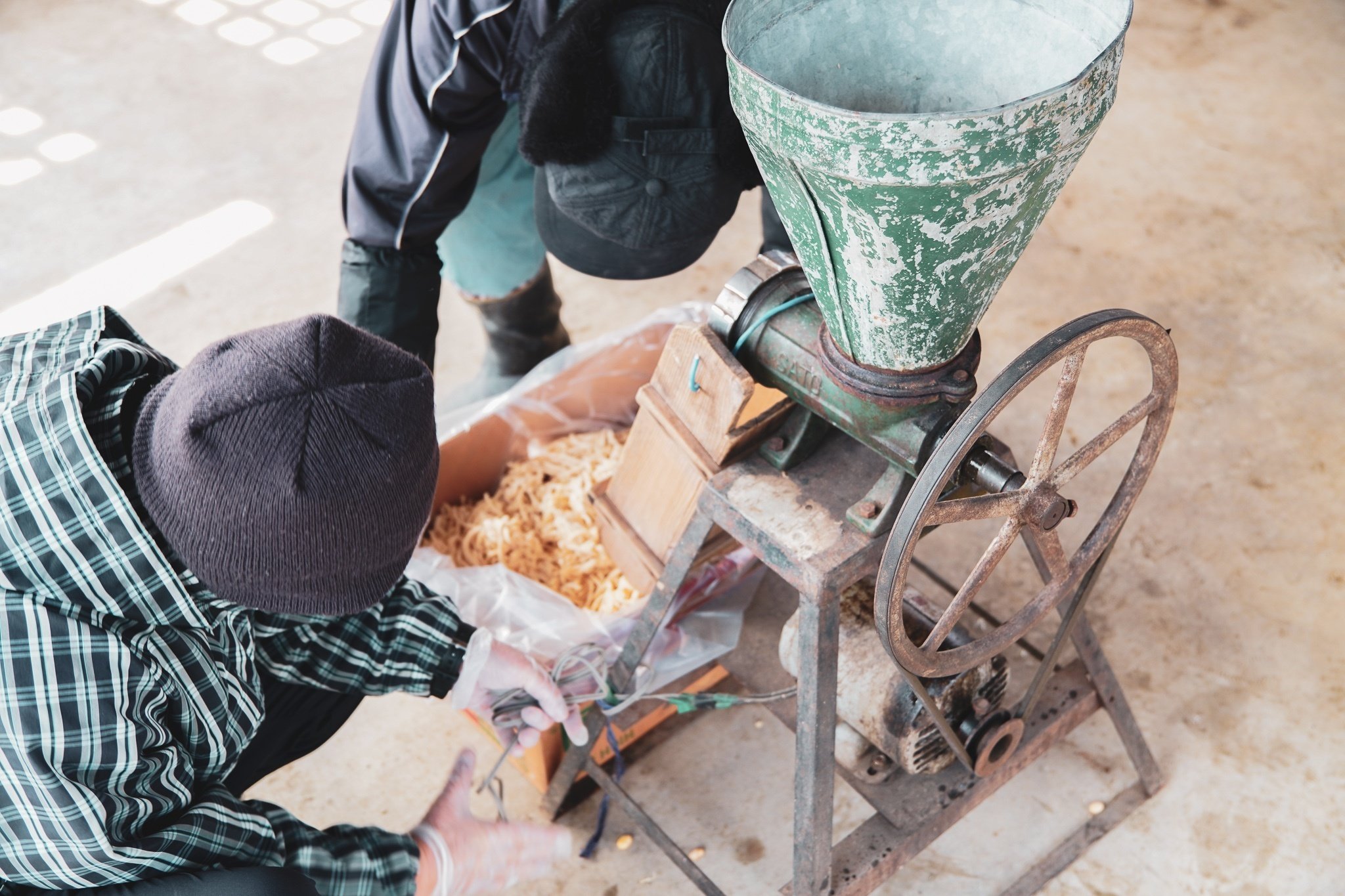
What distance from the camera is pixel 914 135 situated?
1.05 metres

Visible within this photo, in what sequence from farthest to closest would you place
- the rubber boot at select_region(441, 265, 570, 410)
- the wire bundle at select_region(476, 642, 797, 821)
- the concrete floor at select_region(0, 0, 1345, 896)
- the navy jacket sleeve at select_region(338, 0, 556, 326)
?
the rubber boot at select_region(441, 265, 570, 410) → the concrete floor at select_region(0, 0, 1345, 896) → the wire bundle at select_region(476, 642, 797, 821) → the navy jacket sleeve at select_region(338, 0, 556, 326)

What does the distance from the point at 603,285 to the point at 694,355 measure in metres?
1.73

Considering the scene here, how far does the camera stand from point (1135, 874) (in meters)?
2.07

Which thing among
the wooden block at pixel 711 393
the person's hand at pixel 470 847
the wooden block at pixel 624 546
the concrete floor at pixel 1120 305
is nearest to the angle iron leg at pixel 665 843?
the concrete floor at pixel 1120 305

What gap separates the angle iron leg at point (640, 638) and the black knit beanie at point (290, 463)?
1.52ft

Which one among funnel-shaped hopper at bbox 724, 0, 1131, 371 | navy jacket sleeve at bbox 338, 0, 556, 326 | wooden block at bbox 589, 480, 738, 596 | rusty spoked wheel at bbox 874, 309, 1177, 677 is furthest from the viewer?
wooden block at bbox 589, 480, 738, 596

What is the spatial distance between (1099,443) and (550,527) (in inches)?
47.4

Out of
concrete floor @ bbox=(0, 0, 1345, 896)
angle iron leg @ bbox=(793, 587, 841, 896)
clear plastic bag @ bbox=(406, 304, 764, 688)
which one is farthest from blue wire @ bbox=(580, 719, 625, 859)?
angle iron leg @ bbox=(793, 587, 841, 896)

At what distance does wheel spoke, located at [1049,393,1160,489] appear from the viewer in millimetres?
1353

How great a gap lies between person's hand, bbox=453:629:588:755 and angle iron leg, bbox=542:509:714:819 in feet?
0.31

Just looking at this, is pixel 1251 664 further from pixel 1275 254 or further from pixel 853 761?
pixel 1275 254

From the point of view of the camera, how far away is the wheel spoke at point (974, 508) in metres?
1.26

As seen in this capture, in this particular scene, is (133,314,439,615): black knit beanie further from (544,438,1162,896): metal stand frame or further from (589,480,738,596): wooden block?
(589,480,738,596): wooden block

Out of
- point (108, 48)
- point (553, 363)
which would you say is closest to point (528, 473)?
point (553, 363)
